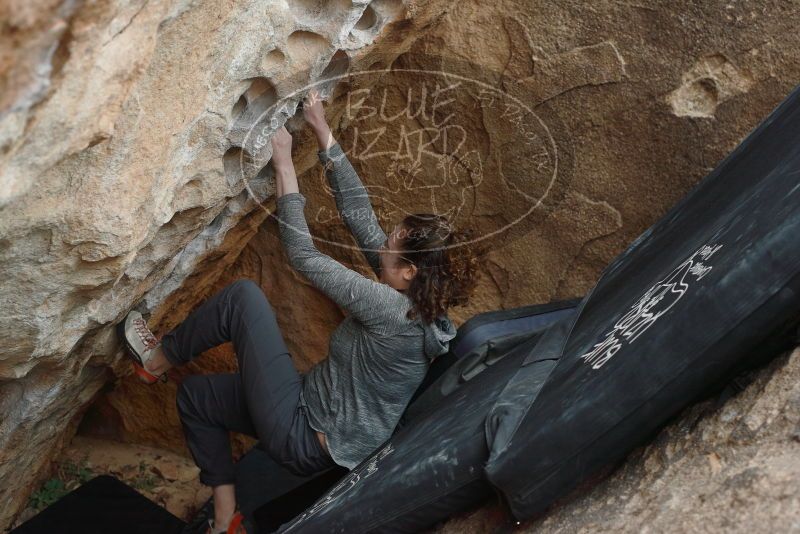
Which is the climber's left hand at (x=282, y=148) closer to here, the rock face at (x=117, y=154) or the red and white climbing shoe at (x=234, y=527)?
the rock face at (x=117, y=154)

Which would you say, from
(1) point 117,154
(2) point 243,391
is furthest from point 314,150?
(1) point 117,154

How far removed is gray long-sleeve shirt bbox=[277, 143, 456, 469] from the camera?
2266 millimetres

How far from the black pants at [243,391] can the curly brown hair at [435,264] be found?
42cm

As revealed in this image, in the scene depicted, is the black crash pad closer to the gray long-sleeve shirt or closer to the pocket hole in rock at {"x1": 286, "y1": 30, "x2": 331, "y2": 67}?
the gray long-sleeve shirt

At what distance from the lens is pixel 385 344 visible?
7.52ft

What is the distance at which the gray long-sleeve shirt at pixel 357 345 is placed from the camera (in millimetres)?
2266

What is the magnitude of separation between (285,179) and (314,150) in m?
0.27

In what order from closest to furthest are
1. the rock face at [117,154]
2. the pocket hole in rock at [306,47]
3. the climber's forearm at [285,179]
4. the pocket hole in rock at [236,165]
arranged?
the rock face at [117,154] < the pocket hole in rock at [306,47] < the pocket hole in rock at [236,165] < the climber's forearm at [285,179]

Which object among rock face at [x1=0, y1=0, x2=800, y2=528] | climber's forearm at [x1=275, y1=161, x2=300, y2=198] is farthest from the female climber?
rock face at [x1=0, y1=0, x2=800, y2=528]

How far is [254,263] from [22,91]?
1.79 meters

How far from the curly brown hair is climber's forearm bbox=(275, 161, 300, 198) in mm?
307

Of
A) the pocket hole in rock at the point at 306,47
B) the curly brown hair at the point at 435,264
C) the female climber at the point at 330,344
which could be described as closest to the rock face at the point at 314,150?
the pocket hole in rock at the point at 306,47

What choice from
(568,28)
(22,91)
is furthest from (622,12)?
(22,91)

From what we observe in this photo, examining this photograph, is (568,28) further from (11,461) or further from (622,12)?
(11,461)
